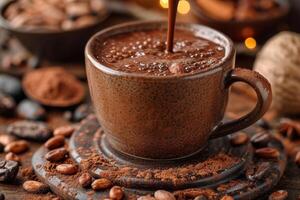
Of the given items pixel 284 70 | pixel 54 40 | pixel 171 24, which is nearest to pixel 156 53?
pixel 171 24

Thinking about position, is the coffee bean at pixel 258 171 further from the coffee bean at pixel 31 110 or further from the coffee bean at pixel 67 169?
the coffee bean at pixel 31 110

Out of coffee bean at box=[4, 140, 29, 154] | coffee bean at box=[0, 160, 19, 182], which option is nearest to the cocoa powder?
coffee bean at box=[4, 140, 29, 154]

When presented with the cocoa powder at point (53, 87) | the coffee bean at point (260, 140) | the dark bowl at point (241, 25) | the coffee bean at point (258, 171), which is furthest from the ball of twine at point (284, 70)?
the cocoa powder at point (53, 87)

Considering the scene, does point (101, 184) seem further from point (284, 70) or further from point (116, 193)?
point (284, 70)

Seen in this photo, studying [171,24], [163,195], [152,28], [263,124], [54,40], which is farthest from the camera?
Result: [54,40]

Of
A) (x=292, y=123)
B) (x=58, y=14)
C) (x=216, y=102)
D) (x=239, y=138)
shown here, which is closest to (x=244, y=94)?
(x=292, y=123)

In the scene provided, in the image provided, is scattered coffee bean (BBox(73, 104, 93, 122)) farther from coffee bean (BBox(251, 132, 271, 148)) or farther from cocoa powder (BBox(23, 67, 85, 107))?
coffee bean (BBox(251, 132, 271, 148))
